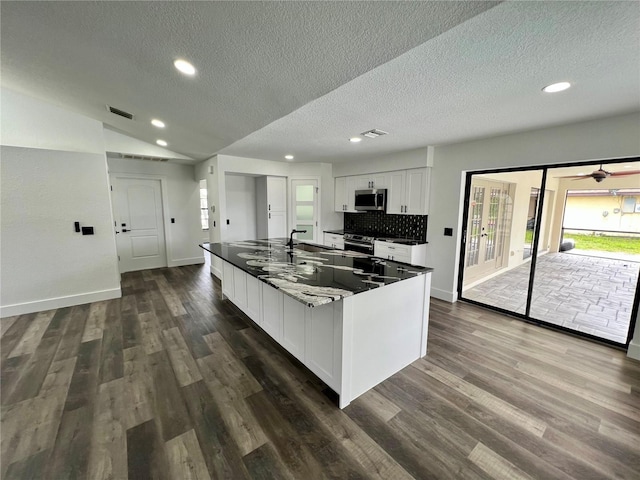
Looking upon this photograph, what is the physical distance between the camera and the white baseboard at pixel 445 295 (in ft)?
13.1

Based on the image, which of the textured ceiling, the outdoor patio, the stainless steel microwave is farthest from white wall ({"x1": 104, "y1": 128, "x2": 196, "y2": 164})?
the outdoor patio

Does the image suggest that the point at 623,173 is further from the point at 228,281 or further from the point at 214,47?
the point at 228,281

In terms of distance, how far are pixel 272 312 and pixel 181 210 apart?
460 centimetres

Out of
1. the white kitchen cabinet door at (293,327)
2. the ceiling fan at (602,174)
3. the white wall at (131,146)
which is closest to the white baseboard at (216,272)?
the white wall at (131,146)

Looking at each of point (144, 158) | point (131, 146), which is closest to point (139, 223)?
point (144, 158)

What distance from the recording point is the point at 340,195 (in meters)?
5.71

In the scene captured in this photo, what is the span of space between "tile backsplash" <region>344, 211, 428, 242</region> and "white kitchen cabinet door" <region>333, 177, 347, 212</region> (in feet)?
1.10

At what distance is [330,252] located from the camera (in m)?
3.21

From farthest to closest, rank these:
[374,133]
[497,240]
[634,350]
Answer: [497,240] → [374,133] → [634,350]

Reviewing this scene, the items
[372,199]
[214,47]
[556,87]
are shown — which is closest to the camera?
[214,47]

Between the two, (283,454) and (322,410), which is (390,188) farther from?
(283,454)

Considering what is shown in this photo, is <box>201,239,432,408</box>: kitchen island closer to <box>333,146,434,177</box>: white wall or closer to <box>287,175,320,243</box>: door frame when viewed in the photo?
<box>333,146,434,177</box>: white wall

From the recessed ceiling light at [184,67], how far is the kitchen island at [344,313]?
1669 millimetres

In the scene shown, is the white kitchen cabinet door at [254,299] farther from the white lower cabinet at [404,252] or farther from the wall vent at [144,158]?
the wall vent at [144,158]
